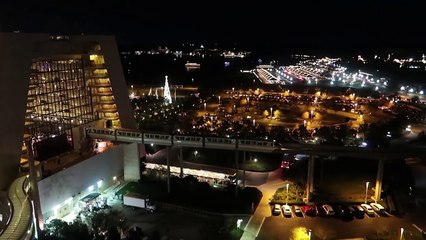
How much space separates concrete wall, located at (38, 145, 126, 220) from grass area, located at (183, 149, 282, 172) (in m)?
5.49

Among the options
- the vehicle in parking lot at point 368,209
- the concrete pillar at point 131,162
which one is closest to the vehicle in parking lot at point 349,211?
the vehicle in parking lot at point 368,209

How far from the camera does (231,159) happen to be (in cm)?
2436

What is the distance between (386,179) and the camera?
20078 mm

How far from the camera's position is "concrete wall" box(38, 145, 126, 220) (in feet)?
54.7

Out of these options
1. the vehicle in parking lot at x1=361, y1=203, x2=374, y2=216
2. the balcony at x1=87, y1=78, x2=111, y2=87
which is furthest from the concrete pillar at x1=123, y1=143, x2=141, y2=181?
the vehicle in parking lot at x1=361, y1=203, x2=374, y2=216

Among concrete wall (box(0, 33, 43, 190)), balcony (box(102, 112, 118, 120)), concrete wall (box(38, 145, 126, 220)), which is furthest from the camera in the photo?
balcony (box(102, 112, 118, 120))

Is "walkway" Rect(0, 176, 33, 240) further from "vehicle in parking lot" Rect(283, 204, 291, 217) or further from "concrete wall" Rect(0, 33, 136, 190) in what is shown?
"vehicle in parking lot" Rect(283, 204, 291, 217)

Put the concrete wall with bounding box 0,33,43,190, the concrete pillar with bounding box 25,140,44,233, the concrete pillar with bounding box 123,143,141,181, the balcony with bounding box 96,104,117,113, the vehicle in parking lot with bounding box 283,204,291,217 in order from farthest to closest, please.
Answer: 1. the balcony with bounding box 96,104,117,113
2. the concrete pillar with bounding box 123,143,141,181
3. the vehicle in parking lot with bounding box 283,204,291,217
4. the concrete wall with bounding box 0,33,43,190
5. the concrete pillar with bounding box 25,140,44,233

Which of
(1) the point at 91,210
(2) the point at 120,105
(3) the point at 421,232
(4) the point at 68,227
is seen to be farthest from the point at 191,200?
(3) the point at 421,232

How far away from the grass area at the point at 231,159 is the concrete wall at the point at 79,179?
18.0 ft

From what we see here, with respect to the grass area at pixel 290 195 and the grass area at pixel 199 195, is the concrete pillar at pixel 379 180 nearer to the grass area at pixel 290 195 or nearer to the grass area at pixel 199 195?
the grass area at pixel 290 195

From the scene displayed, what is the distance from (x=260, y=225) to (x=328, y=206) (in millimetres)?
3768

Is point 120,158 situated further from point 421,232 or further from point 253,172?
point 421,232

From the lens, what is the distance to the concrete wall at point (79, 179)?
1669cm
